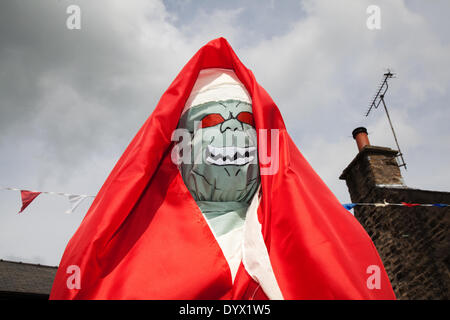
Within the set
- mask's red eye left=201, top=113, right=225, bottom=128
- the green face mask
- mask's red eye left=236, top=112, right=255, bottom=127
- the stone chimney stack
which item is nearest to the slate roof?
the green face mask

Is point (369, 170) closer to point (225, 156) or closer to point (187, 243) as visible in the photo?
point (225, 156)

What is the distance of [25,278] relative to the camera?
344 inches

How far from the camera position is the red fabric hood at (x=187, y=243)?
1335mm

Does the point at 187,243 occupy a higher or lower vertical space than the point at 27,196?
lower

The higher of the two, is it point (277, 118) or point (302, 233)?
point (277, 118)

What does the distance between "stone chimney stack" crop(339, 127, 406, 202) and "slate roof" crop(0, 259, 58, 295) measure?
8.32 metres

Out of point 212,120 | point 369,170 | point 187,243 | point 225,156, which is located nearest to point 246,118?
point 212,120

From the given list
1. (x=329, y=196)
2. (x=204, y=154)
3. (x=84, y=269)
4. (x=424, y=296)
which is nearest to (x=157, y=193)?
(x=204, y=154)

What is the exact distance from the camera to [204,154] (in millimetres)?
1920

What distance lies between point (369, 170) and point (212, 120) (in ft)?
15.0

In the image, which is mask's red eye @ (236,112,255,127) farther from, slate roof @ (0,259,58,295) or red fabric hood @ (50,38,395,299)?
slate roof @ (0,259,58,295)

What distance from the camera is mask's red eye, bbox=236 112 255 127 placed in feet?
6.79
